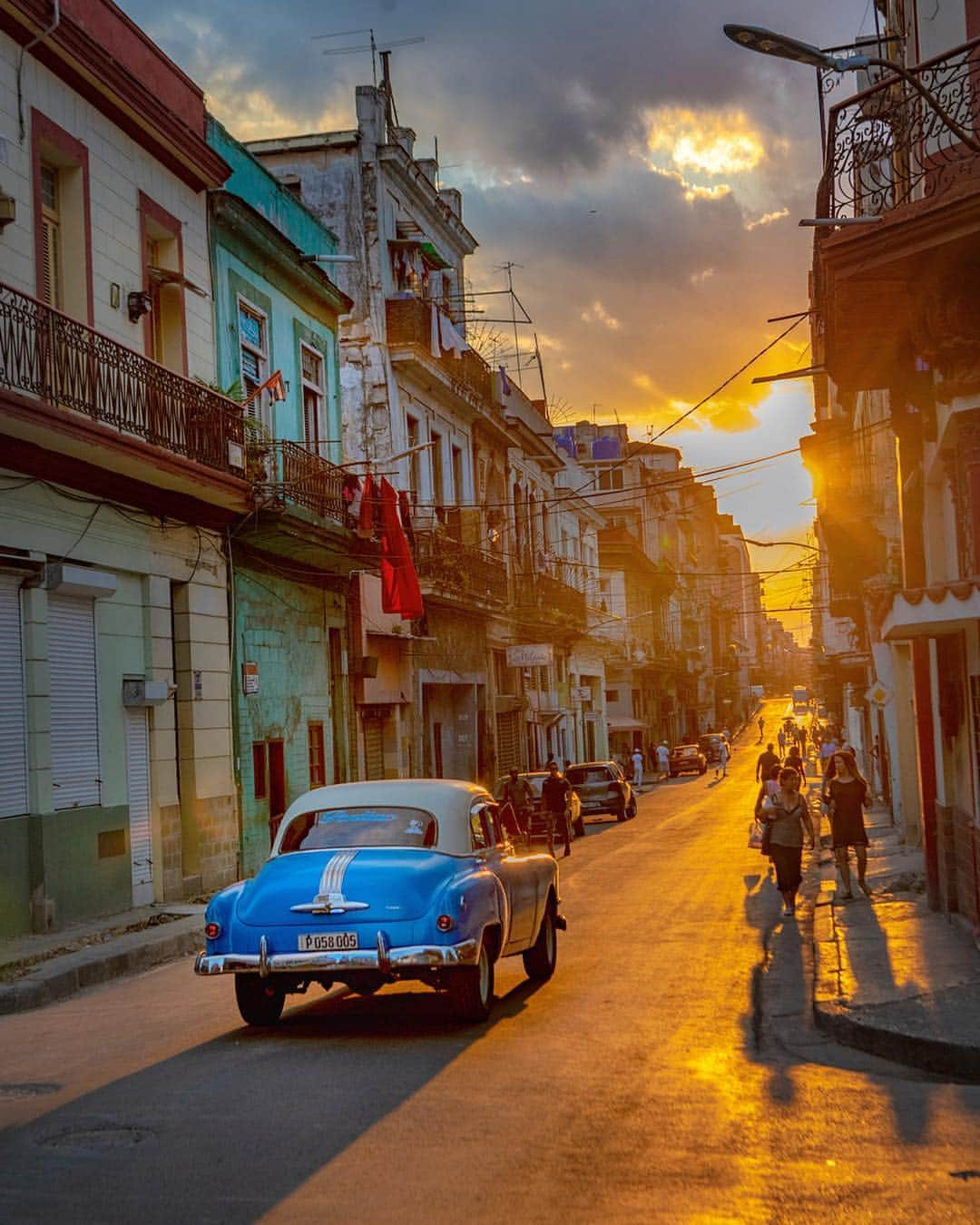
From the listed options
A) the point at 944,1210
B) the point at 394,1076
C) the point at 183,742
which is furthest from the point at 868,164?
the point at 183,742

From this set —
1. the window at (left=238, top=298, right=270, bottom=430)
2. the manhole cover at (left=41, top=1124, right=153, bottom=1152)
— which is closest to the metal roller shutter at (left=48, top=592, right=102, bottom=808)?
the window at (left=238, top=298, right=270, bottom=430)

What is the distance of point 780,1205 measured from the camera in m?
5.77

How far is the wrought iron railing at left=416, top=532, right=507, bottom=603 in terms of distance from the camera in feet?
107

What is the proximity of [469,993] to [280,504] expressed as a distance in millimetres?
12782

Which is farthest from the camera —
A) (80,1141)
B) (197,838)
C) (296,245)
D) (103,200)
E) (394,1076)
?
(296,245)

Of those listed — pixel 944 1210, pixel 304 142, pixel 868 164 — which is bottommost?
pixel 944 1210

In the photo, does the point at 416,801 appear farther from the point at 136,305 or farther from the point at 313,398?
the point at 313,398

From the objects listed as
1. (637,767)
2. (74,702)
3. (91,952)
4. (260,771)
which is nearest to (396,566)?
(260,771)

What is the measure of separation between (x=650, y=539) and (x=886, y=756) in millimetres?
63488

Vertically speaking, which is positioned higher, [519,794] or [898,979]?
[519,794]

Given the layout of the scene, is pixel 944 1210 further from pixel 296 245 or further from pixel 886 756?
pixel 886 756

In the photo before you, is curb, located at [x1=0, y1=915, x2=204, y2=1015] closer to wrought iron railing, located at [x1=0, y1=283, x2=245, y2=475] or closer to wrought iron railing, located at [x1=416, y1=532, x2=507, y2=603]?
wrought iron railing, located at [x1=0, y1=283, x2=245, y2=475]

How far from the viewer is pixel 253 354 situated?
2403 centimetres

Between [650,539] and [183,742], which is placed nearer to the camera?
[183,742]
